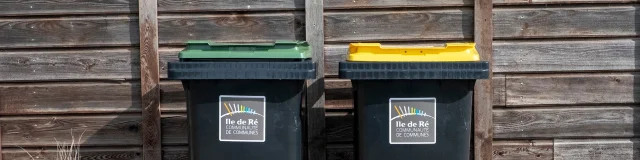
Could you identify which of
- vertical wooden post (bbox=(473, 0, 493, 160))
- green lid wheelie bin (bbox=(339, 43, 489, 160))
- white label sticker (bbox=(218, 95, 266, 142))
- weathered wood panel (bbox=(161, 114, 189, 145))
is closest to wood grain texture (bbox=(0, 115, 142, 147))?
weathered wood panel (bbox=(161, 114, 189, 145))

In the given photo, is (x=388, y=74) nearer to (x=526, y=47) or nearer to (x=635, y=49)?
(x=526, y=47)

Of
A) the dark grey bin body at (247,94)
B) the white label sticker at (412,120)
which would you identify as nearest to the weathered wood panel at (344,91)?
the dark grey bin body at (247,94)

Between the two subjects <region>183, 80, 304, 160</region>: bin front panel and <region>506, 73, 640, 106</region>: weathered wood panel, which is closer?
<region>183, 80, 304, 160</region>: bin front panel

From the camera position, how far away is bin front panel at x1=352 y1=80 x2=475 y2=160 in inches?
151

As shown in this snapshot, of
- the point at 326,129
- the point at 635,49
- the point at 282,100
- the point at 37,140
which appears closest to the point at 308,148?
the point at 326,129

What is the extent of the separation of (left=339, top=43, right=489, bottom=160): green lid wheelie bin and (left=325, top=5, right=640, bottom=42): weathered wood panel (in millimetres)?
630

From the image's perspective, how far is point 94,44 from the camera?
181 inches

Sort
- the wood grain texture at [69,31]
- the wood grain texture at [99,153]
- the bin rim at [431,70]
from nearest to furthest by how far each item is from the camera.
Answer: the bin rim at [431,70], the wood grain texture at [69,31], the wood grain texture at [99,153]

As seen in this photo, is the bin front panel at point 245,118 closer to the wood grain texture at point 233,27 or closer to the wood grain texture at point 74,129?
the wood grain texture at point 233,27

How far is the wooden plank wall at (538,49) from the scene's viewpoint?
4516 millimetres

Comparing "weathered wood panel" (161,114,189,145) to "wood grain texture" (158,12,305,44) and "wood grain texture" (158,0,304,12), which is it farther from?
"wood grain texture" (158,0,304,12)

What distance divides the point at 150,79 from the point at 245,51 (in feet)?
2.96

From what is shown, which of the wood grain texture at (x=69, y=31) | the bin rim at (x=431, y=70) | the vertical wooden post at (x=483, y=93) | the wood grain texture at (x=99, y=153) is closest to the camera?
the bin rim at (x=431, y=70)

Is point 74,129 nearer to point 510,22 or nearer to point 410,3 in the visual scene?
point 410,3
